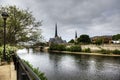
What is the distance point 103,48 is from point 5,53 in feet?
273

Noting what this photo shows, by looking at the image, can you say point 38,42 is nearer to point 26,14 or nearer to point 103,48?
point 26,14

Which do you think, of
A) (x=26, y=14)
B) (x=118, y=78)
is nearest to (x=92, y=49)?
(x=118, y=78)

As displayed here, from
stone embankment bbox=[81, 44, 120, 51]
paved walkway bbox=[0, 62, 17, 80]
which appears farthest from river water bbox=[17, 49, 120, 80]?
stone embankment bbox=[81, 44, 120, 51]

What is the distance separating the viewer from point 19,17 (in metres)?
20.2

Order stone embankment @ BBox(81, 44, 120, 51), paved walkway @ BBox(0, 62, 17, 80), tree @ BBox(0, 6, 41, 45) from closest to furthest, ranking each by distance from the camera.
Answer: paved walkway @ BBox(0, 62, 17, 80) → tree @ BBox(0, 6, 41, 45) → stone embankment @ BBox(81, 44, 120, 51)

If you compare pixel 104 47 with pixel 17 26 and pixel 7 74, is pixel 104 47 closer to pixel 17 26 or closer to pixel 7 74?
pixel 17 26

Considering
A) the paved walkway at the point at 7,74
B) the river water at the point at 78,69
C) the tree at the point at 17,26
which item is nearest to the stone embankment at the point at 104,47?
the river water at the point at 78,69

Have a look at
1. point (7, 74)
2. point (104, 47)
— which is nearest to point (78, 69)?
point (7, 74)

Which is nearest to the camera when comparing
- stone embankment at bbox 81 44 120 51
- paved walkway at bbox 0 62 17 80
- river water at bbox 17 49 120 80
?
paved walkway at bbox 0 62 17 80

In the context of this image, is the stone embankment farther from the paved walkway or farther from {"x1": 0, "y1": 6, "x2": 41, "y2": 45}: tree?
the paved walkway

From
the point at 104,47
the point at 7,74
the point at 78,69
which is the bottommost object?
the point at 78,69

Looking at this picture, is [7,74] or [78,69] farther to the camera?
[78,69]

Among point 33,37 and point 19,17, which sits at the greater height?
point 19,17

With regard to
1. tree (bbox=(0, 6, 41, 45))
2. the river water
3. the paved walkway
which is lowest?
the river water
